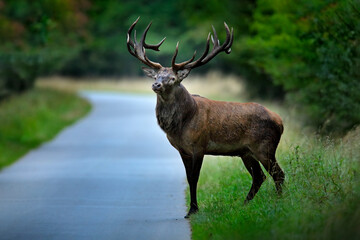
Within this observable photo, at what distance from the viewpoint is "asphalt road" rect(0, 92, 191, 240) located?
9680 millimetres

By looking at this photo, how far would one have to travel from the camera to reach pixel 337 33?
14547 millimetres

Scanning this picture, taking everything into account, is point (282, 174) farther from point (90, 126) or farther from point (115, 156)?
point (90, 126)

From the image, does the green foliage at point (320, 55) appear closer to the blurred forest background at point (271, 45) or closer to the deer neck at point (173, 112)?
the blurred forest background at point (271, 45)

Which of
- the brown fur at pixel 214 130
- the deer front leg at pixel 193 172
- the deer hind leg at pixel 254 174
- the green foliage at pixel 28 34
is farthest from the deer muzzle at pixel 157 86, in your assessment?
the green foliage at pixel 28 34

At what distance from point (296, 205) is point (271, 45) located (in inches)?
456

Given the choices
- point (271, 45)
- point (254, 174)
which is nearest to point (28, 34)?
point (271, 45)

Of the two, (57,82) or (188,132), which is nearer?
(188,132)

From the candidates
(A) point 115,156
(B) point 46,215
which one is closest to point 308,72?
(A) point 115,156

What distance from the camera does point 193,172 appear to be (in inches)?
404

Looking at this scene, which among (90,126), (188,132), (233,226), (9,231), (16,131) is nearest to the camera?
(233,226)

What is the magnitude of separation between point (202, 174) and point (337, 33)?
3.85 metres

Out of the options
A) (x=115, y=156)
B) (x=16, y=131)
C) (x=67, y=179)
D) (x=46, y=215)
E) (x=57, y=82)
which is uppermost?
(x=46, y=215)

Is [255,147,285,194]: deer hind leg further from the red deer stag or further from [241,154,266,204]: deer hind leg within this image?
[241,154,266,204]: deer hind leg

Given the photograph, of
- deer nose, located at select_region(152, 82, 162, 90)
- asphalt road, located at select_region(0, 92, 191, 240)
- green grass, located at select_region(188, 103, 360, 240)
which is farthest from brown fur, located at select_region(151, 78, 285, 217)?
asphalt road, located at select_region(0, 92, 191, 240)
